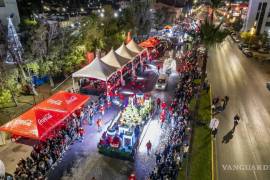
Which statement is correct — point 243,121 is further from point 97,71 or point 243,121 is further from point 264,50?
point 264,50

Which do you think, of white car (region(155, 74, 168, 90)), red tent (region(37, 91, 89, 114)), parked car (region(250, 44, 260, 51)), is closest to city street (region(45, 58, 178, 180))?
red tent (region(37, 91, 89, 114))

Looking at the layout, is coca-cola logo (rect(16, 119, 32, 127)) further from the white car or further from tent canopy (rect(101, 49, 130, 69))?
the white car

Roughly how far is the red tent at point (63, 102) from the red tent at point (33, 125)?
1339mm

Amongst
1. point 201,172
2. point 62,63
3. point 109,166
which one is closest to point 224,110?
point 201,172

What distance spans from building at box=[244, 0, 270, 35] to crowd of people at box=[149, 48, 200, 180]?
4277cm

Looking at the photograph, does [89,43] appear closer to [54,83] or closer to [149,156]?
[54,83]

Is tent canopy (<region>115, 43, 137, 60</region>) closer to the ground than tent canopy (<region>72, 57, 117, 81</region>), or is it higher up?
higher up

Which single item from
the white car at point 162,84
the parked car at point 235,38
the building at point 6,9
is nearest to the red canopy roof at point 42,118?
the white car at point 162,84

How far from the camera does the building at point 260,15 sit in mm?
54000

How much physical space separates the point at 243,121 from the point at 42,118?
55.5ft

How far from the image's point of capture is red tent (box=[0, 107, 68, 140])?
1400 centimetres

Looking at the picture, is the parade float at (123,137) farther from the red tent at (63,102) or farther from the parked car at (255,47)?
the parked car at (255,47)

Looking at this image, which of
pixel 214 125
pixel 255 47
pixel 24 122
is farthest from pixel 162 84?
pixel 255 47

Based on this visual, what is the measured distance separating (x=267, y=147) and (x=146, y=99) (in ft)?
34.0
